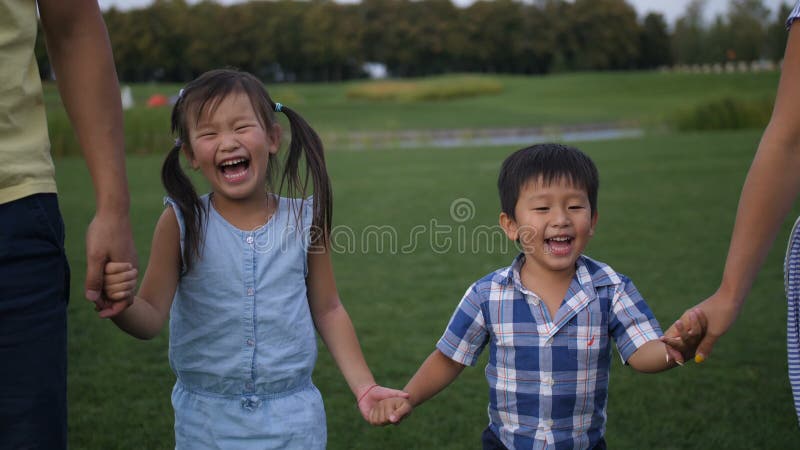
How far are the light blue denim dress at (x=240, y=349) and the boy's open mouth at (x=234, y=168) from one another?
0.51ft

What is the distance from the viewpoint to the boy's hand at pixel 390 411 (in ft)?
7.76

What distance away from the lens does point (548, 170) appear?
2.42m

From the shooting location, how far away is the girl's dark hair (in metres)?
2.39

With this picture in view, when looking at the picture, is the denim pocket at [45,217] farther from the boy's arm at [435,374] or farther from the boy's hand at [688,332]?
the boy's hand at [688,332]

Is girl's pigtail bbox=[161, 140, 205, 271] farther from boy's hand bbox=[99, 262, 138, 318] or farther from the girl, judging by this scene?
boy's hand bbox=[99, 262, 138, 318]

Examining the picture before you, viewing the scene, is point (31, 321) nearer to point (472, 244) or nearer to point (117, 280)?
point (117, 280)

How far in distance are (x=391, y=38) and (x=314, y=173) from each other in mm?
67718

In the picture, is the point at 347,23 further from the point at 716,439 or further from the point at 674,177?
the point at 716,439

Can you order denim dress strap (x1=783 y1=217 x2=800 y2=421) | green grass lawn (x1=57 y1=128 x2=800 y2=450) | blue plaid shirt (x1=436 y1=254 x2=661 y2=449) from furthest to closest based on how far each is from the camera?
green grass lawn (x1=57 y1=128 x2=800 y2=450) → blue plaid shirt (x1=436 y1=254 x2=661 y2=449) → denim dress strap (x1=783 y1=217 x2=800 y2=421)

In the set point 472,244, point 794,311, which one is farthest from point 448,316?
point 794,311

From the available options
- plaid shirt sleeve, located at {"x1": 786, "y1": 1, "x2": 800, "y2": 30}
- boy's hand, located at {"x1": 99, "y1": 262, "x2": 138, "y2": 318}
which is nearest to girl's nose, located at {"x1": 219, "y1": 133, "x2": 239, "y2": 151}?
boy's hand, located at {"x1": 99, "y1": 262, "x2": 138, "y2": 318}

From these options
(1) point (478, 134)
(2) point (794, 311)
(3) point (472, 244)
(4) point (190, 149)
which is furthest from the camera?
(1) point (478, 134)

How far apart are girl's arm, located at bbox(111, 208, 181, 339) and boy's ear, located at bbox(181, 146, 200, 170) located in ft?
0.52

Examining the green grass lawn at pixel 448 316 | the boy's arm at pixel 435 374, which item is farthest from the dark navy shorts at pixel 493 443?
the green grass lawn at pixel 448 316
